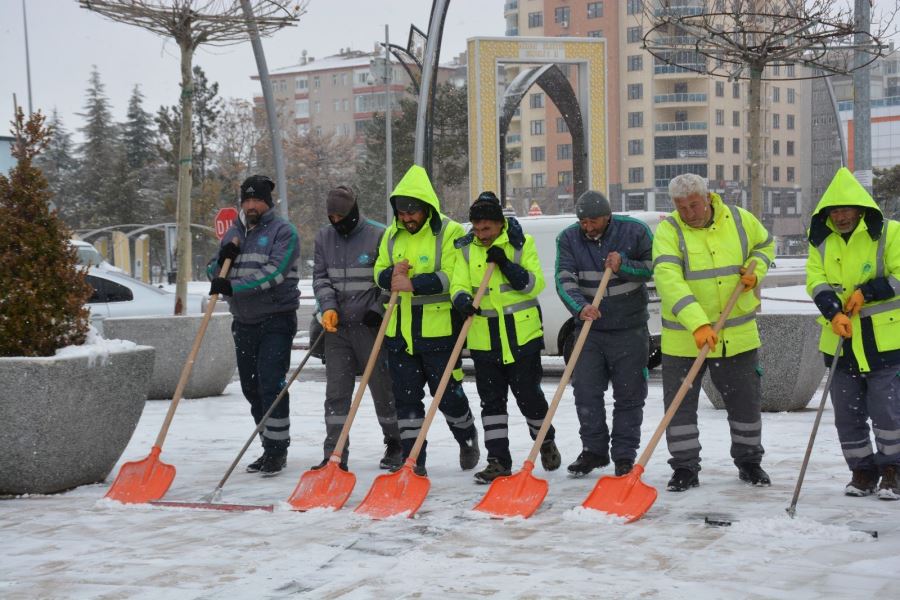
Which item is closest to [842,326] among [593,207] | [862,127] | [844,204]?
[844,204]

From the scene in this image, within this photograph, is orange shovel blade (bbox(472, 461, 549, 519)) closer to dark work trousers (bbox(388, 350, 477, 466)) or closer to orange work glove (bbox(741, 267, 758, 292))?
dark work trousers (bbox(388, 350, 477, 466))

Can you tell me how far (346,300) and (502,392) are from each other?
110cm

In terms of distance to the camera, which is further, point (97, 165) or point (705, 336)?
point (97, 165)

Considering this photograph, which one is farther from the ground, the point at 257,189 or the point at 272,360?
the point at 257,189

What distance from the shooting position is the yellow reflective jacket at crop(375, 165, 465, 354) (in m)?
6.89

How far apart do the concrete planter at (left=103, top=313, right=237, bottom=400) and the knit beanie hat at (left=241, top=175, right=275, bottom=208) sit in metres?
3.81

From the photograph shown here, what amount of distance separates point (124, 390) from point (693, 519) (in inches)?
131

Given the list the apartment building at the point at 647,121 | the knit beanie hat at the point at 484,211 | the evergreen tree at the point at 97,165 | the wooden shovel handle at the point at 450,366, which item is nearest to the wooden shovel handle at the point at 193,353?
the wooden shovel handle at the point at 450,366

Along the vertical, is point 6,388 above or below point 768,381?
above

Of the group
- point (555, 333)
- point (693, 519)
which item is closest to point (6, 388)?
point (693, 519)

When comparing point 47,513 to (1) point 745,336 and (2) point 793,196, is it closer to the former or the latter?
(1) point 745,336

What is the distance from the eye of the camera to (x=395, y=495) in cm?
609

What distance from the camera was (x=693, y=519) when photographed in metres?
5.66

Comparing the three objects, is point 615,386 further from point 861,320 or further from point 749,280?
point 861,320
